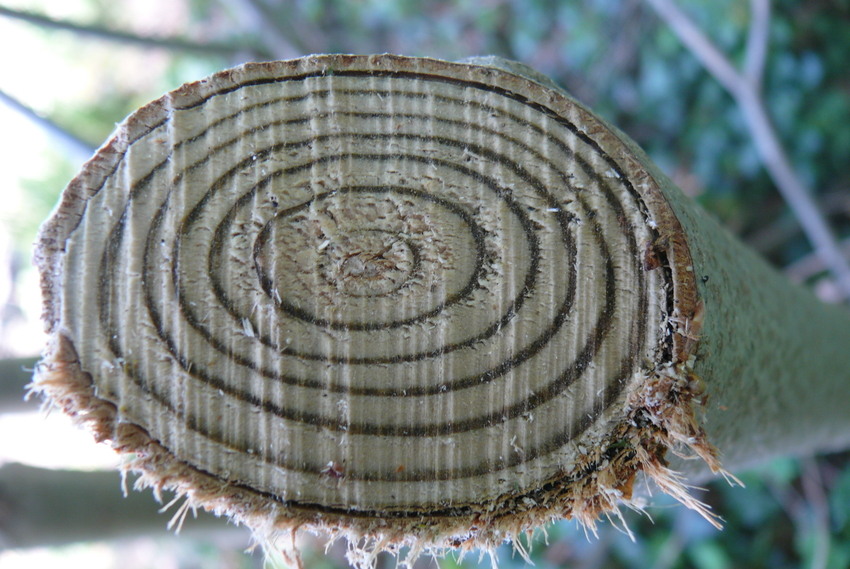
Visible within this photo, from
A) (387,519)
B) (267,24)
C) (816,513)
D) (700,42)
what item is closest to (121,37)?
(267,24)

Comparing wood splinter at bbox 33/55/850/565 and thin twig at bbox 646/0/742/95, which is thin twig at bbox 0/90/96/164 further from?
thin twig at bbox 646/0/742/95

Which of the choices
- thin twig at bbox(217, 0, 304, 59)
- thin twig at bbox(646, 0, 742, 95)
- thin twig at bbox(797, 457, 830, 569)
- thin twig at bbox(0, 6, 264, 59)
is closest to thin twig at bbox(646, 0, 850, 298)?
thin twig at bbox(646, 0, 742, 95)

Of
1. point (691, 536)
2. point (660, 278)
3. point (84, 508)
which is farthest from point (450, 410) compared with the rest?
point (691, 536)

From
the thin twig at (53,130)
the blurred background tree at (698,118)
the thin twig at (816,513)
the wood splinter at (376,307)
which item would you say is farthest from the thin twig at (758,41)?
the thin twig at (53,130)

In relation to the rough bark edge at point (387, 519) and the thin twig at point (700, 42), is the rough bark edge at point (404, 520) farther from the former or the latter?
the thin twig at point (700, 42)

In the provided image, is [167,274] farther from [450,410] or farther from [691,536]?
[691,536]

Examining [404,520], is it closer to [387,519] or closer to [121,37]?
[387,519]
